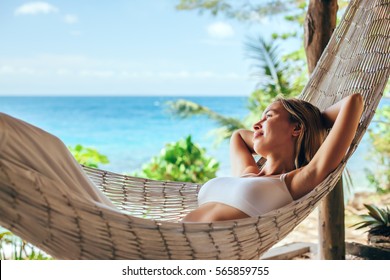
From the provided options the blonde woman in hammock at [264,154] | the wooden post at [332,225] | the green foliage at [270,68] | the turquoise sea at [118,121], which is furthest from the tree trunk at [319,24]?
the turquoise sea at [118,121]

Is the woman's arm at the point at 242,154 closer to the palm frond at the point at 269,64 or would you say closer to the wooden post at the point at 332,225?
the wooden post at the point at 332,225

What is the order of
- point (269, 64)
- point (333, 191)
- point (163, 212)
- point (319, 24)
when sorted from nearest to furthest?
point (163, 212) < point (319, 24) < point (333, 191) < point (269, 64)

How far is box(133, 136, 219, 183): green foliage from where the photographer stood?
5254 mm

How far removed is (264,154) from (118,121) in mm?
12768

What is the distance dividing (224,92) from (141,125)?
7.77ft

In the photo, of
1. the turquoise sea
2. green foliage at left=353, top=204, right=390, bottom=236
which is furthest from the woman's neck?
the turquoise sea

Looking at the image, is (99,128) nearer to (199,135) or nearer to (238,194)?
(199,135)

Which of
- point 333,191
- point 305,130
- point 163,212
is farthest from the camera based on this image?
point 333,191

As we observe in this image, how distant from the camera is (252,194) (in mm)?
1744

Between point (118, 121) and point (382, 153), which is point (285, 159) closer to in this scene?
point (382, 153)

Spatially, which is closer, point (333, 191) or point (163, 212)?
point (163, 212)

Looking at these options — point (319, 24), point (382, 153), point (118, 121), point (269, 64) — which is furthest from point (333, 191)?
point (118, 121)

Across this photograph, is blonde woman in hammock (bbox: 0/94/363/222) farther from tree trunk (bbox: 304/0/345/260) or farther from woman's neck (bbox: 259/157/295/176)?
tree trunk (bbox: 304/0/345/260)

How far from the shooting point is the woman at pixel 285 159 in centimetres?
175
